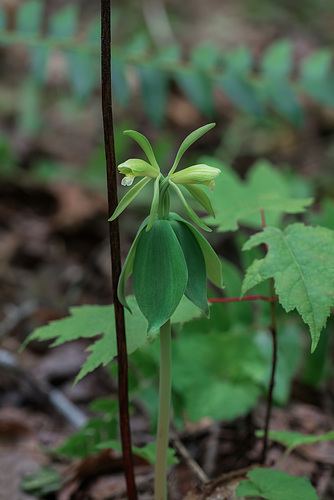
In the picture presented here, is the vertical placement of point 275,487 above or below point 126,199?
below

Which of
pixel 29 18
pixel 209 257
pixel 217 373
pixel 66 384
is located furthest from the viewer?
pixel 29 18

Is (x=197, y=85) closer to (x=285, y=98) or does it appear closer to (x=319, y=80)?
(x=285, y=98)

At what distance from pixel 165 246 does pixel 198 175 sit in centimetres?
11

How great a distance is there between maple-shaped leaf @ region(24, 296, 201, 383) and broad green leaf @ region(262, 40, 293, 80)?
2.12 meters

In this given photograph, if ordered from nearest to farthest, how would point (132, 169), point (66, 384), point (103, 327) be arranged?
point (132, 169) → point (103, 327) → point (66, 384)

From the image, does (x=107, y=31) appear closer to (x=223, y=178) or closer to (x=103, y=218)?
(x=223, y=178)

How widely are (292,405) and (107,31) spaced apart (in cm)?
147

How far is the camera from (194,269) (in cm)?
84

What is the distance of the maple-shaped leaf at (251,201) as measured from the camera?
1114 mm

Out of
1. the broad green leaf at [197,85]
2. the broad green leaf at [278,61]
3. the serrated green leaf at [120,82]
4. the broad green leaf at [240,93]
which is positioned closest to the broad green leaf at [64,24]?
the serrated green leaf at [120,82]

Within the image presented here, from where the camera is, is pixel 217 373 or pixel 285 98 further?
pixel 285 98

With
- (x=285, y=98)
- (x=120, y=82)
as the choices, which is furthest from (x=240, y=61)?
(x=120, y=82)

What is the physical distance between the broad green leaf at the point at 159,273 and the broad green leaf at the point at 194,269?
3 cm

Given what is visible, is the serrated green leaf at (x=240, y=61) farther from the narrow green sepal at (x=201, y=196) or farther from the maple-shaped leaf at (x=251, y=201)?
the narrow green sepal at (x=201, y=196)
